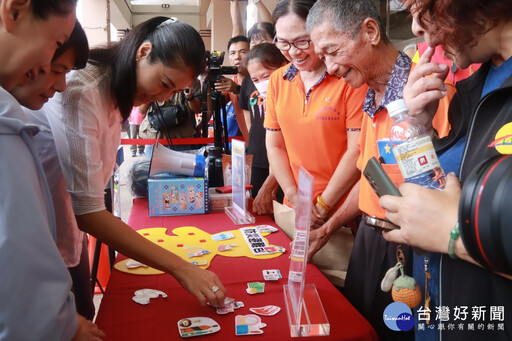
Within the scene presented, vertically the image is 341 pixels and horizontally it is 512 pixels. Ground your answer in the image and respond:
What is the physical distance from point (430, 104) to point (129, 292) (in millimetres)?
910

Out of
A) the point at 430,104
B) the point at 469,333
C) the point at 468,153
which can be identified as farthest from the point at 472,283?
the point at 430,104

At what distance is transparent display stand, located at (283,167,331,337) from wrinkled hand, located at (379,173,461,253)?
0.20 m

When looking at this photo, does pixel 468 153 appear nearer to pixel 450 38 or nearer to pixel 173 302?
pixel 450 38

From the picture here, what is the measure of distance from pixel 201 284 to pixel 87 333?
0.29 meters

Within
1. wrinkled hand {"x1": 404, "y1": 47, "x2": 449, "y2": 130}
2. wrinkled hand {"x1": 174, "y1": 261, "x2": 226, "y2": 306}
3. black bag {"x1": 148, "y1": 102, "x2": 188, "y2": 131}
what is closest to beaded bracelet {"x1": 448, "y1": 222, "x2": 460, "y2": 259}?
wrinkled hand {"x1": 404, "y1": 47, "x2": 449, "y2": 130}

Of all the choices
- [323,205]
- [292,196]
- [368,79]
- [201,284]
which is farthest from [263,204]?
[201,284]

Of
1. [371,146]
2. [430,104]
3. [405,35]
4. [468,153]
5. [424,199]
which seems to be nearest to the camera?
[424,199]

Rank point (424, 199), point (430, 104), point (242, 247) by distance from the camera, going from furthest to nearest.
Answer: point (242, 247), point (430, 104), point (424, 199)

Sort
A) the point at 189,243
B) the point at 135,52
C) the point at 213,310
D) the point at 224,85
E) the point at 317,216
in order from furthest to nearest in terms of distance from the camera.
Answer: the point at 224,85, the point at 317,216, the point at 189,243, the point at 135,52, the point at 213,310

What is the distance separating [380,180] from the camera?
30.0 inches

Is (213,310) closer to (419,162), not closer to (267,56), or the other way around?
(419,162)

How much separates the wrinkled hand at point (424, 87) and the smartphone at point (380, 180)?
0.78 feet

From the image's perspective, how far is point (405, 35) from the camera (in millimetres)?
3730

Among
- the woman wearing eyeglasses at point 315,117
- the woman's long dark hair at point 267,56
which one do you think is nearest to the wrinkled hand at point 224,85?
the woman's long dark hair at point 267,56
